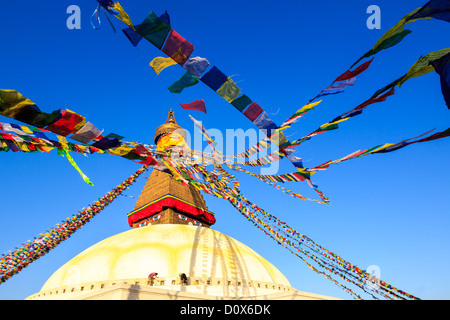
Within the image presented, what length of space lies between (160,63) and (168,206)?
37.7 feet

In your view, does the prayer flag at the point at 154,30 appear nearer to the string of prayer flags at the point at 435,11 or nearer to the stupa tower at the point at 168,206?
the string of prayer flags at the point at 435,11

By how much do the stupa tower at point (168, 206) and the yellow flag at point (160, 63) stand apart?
1015cm

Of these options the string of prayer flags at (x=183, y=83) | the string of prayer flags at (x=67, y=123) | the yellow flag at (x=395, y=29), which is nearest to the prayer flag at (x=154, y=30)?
the string of prayer flags at (x=183, y=83)

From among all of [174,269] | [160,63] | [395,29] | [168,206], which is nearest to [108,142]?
[160,63]

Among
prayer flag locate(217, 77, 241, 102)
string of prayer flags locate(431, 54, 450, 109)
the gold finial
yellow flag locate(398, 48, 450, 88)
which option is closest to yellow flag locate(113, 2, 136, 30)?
prayer flag locate(217, 77, 241, 102)

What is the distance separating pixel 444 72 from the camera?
3186 millimetres

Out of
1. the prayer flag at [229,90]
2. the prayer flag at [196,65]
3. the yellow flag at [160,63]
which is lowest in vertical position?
the prayer flag at [229,90]

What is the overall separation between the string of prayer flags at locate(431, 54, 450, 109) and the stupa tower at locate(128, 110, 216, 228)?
39.5 ft

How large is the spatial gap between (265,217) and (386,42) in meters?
7.27

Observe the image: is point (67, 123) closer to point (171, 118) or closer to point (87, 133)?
point (87, 133)

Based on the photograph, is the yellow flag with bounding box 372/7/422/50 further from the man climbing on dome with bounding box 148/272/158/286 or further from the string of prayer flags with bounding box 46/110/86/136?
the man climbing on dome with bounding box 148/272/158/286

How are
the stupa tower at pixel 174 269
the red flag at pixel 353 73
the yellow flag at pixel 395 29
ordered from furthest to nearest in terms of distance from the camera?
the stupa tower at pixel 174 269
the red flag at pixel 353 73
the yellow flag at pixel 395 29

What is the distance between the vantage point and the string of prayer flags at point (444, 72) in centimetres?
314
